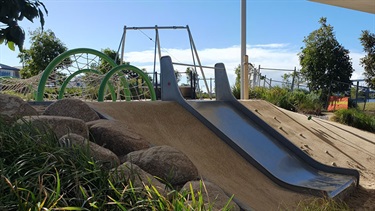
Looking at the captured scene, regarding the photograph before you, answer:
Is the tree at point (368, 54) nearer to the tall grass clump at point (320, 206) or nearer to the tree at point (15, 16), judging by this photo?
the tall grass clump at point (320, 206)

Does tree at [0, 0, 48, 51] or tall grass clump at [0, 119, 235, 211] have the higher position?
tree at [0, 0, 48, 51]

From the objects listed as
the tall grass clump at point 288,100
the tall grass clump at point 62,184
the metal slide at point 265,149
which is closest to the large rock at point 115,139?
the tall grass clump at point 62,184

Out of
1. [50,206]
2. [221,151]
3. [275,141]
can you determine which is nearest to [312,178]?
[275,141]

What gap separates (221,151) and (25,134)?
8.96ft

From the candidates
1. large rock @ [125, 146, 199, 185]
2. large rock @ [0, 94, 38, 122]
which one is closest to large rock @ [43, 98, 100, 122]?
large rock @ [0, 94, 38, 122]

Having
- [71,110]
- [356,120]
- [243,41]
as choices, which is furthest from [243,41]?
[71,110]

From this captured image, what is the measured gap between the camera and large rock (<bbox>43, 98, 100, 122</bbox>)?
4.23m

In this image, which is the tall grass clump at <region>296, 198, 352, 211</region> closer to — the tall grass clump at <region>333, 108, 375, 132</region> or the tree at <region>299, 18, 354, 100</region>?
the tall grass clump at <region>333, 108, 375, 132</region>

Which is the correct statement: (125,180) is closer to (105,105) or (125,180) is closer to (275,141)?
(105,105)

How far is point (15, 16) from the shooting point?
317 cm

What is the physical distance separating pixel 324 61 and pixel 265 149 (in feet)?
54.5

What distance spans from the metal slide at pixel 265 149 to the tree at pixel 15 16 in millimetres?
2896

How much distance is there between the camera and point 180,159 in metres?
3.42

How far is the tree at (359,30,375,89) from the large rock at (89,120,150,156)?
59.3 feet
